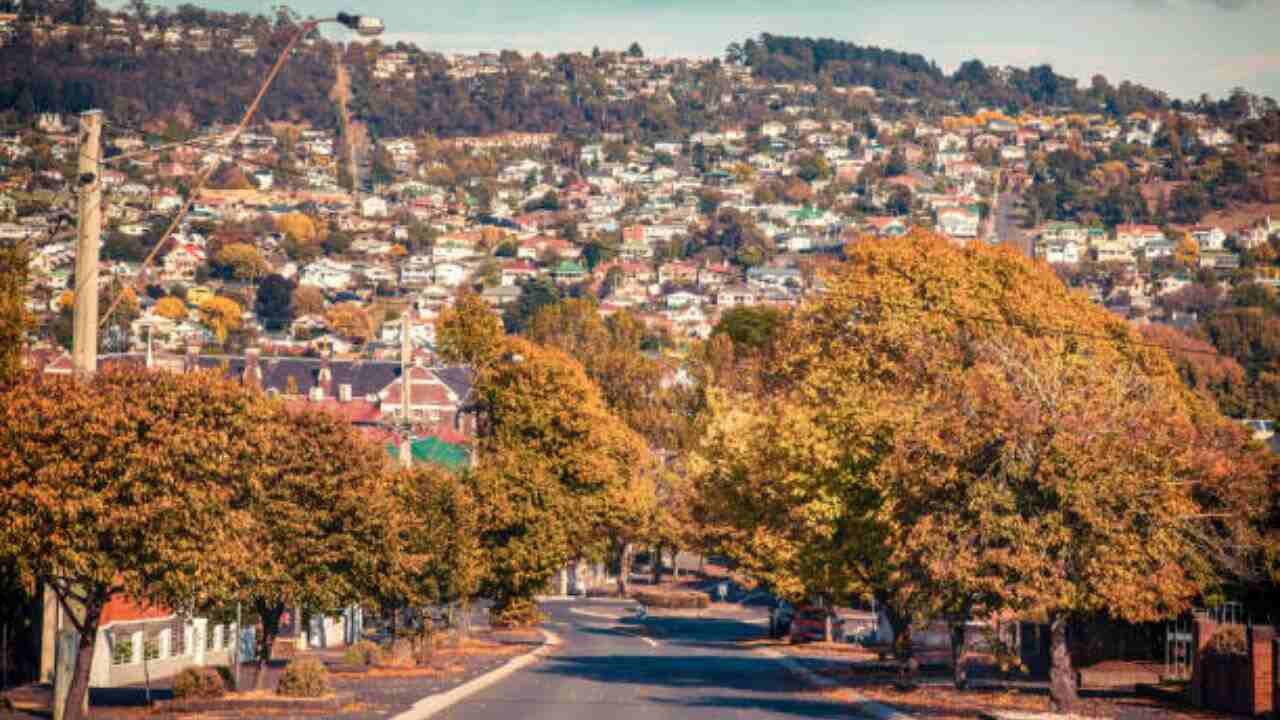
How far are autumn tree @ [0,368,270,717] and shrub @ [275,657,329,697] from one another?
8.15 metres

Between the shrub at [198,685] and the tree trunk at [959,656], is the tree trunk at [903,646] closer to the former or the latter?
the tree trunk at [959,656]

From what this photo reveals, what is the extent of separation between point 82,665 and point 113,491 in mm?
3185

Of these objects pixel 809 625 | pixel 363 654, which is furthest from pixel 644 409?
pixel 363 654

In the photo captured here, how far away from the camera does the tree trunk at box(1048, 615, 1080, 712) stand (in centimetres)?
3762

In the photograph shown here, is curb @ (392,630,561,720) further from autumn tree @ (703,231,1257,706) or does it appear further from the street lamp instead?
the street lamp

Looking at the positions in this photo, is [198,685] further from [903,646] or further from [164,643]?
[903,646]

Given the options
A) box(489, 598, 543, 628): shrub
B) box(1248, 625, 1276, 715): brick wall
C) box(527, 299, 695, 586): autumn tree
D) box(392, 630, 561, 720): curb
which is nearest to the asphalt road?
box(392, 630, 561, 720): curb

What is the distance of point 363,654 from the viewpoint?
184 feet

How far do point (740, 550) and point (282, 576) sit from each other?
2742cm

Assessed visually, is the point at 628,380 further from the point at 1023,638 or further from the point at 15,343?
the point at 15,343

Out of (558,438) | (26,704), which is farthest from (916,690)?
(558,438)

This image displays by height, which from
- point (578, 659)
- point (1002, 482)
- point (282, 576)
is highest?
point (1002, 482)

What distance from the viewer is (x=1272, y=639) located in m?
37.4

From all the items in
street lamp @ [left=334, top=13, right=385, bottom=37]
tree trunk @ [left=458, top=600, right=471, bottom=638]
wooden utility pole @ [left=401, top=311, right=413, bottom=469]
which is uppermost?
street lamp @ [left=334, top=13, right=385, bottom=37]
